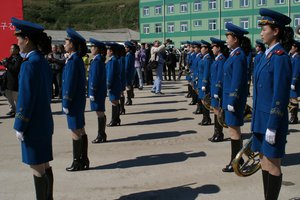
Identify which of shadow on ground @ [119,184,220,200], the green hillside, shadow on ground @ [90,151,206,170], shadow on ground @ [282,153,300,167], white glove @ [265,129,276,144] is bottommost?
shadow on ground @ [119,184,220,200]

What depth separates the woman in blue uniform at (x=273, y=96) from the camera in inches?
165

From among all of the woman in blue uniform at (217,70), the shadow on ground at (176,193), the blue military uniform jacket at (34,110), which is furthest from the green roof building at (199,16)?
the blue military uniform jacket at (34,110)

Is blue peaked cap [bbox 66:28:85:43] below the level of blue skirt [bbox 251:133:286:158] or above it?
above

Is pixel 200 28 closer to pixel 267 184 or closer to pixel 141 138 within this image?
pixel 141 138

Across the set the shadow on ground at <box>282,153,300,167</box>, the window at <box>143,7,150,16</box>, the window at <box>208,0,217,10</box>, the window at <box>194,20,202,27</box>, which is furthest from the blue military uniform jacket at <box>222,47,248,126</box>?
the window at <box>143,7,150,16</box>

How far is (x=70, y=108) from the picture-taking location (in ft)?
20.4

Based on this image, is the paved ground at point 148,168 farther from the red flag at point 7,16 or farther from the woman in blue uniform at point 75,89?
the red flag at point 7,16

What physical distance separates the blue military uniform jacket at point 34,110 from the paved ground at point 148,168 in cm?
119

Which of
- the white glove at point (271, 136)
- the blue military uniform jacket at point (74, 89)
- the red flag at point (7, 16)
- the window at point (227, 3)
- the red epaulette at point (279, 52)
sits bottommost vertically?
the white glove at point (271, 136)

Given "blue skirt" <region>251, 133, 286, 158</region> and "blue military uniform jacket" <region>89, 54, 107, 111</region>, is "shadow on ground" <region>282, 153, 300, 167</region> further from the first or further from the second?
"blue military uniform jacket" <region>89, 54, 107, 111</region>

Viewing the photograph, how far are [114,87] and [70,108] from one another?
3495 millimetres

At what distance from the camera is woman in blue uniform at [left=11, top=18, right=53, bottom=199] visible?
4.20 meters

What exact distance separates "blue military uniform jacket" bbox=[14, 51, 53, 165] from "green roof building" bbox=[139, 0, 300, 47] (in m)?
48.9

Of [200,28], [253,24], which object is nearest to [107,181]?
[253,24]
